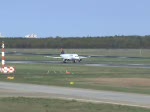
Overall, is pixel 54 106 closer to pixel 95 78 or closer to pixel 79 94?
pixel 79 94

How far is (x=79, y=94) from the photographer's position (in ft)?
92.4

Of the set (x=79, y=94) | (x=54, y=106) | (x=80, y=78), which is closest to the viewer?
(x=54, y=106)

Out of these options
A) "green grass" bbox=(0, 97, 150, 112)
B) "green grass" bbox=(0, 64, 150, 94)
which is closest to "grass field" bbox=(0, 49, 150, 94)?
"green grass" bbox=(0, 64, 150, 94)

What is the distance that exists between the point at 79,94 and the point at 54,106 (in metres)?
5.69

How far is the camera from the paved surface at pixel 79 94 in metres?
24.6

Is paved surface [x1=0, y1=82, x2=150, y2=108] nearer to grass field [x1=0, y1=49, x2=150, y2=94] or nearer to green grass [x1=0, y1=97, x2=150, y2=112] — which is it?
green grass [x1=0, y1=97, x2=150, y2=112]

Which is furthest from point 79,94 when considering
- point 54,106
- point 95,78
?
point 95,78

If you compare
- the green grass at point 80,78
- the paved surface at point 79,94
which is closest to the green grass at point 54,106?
the paved surface at point 79,94

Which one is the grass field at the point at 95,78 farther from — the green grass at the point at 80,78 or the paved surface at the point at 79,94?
the paved surface at the point at 79,94

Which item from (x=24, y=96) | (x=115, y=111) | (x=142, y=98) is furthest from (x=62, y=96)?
→ (x=115, y=111)

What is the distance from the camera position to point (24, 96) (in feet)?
89.4

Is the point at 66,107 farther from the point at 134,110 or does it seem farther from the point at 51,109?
the point at 134,110

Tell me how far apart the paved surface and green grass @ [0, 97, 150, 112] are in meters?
1.28

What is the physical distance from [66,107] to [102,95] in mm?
5573
